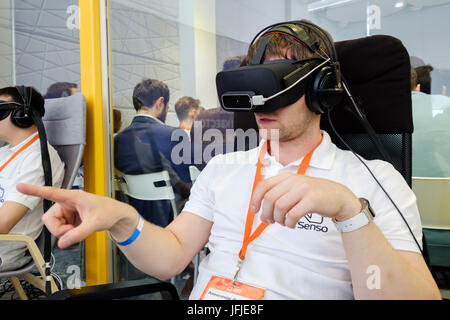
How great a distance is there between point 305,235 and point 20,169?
1265 mm

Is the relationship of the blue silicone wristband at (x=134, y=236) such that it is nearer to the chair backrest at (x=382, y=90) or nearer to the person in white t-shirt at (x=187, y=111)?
the chair backrest at (x=382, y=90)

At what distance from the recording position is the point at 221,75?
741 millimetres

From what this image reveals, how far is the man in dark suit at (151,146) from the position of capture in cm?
150

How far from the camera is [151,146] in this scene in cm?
156

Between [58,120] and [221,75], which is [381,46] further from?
[58,120]

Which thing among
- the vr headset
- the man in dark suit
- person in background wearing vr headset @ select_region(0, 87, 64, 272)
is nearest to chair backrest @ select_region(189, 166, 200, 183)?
the man in dark suit

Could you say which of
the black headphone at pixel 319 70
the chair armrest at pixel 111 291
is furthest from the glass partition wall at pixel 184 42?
the chair armrest at pixel 111 291

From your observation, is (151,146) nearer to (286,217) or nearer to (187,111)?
(187,111)

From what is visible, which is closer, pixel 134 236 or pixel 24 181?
pixel 134 236

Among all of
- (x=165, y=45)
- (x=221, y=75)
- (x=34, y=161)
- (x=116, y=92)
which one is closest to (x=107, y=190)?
(x=34, y=161)

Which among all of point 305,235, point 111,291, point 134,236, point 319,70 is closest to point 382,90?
point 319,70

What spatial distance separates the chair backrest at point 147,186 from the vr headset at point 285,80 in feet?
2.80

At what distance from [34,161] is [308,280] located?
124 centimetres

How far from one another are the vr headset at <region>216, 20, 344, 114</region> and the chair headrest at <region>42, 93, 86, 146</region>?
97 cm
